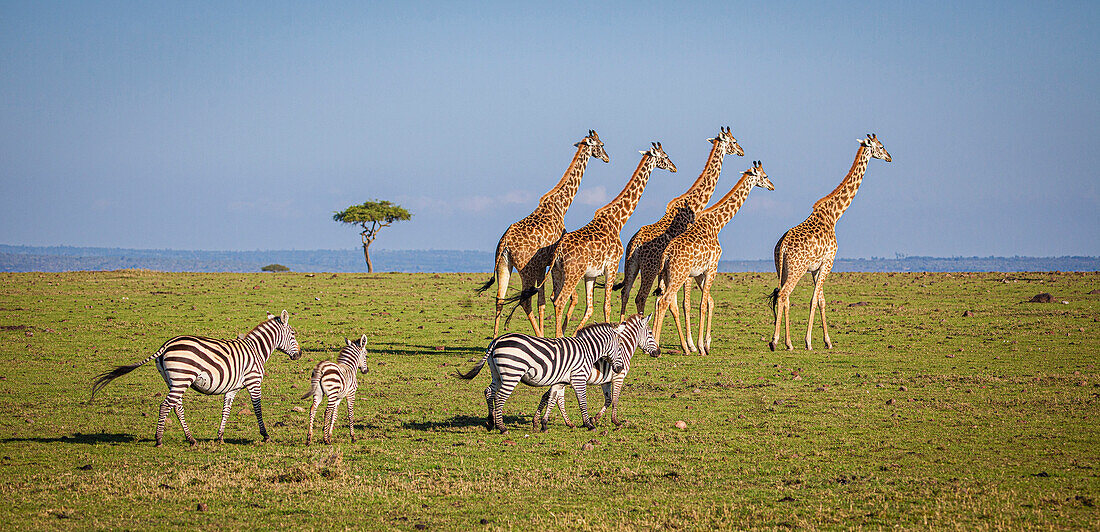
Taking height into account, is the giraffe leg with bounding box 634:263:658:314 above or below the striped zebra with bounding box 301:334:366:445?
Answer: above

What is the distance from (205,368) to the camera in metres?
10.1

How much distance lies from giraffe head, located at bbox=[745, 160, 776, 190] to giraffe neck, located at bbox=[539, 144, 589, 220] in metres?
3.96

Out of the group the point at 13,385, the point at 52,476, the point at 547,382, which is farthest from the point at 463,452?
the point at 13,385

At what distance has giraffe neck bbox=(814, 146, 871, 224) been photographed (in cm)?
2245

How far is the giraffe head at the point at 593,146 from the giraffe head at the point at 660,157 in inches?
43.3

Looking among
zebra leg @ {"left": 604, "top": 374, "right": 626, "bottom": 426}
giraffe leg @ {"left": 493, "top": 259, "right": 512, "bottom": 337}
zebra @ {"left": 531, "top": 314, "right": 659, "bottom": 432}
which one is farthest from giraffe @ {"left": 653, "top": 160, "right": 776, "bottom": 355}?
zebra leg @ {"left": 604, "top": 374, "right": 626, "bottom": 426}

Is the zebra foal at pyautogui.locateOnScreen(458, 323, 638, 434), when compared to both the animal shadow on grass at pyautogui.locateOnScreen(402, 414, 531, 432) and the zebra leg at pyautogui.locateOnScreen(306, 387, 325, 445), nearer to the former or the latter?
the animal shadow on grass at pyautogui.locateOnScreen(402, 414, 531, 432)

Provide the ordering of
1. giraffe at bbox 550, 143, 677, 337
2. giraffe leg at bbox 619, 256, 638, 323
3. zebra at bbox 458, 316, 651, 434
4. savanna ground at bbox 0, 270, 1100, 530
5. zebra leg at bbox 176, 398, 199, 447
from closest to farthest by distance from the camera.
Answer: savanna ground at bbox 0, 270, 1100, 530, zebra leg at bbox 176, 398, 199, 447, zebra at bbox 458, 316, 651, 434, giraffe at bbox 550, 143, 677, 337, giraffe leg at bbox 619, 256, 638, 323

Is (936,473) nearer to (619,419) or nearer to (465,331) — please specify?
(619,419)

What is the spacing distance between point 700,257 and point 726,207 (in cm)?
221

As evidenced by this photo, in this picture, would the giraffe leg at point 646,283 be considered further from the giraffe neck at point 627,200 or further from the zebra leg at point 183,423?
the zebra leg at point 183,423

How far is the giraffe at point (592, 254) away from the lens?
1934 cm

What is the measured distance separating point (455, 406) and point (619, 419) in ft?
8.83

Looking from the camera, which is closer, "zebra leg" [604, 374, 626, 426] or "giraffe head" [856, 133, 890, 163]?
"zebra leg" [604, 374, 626, 426]
